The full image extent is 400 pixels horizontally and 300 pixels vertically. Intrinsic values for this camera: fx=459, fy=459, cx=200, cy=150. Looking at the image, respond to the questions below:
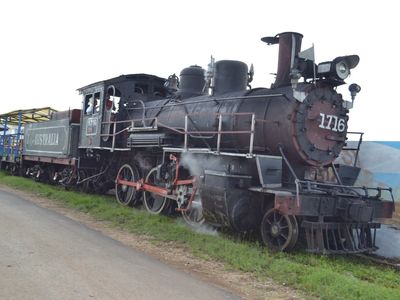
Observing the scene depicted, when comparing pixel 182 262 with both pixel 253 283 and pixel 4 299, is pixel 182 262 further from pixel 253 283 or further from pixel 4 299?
pixel 4 299

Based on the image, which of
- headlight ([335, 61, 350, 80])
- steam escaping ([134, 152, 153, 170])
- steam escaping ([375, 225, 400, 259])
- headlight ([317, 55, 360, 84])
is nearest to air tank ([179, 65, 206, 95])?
steam escaping ([134, 152, 153, 170])

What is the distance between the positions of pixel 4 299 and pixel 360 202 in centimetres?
578

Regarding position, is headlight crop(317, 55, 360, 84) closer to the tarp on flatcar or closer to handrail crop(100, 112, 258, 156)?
handrail crop(100, 112, 258, 156)

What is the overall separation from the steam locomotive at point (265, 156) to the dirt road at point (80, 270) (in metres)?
2.26

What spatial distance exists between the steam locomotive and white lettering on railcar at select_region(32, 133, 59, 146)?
5239 millimetres

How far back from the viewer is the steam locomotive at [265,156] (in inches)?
Answer: 302

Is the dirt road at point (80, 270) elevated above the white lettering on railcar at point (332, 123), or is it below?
below

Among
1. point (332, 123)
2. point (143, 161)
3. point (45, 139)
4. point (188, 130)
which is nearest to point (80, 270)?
point (188, 130)

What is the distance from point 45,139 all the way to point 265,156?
1189 cm

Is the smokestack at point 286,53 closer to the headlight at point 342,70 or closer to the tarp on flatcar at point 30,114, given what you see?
the headlight at point 342,70

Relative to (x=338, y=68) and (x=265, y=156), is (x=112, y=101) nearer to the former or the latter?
(x=265, y=156)

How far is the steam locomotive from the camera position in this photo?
7.67m

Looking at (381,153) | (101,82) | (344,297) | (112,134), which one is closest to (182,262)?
(344,297)

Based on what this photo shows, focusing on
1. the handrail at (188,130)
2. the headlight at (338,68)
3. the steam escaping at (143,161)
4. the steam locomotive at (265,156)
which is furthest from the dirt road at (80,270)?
the headlight at (338,68)
